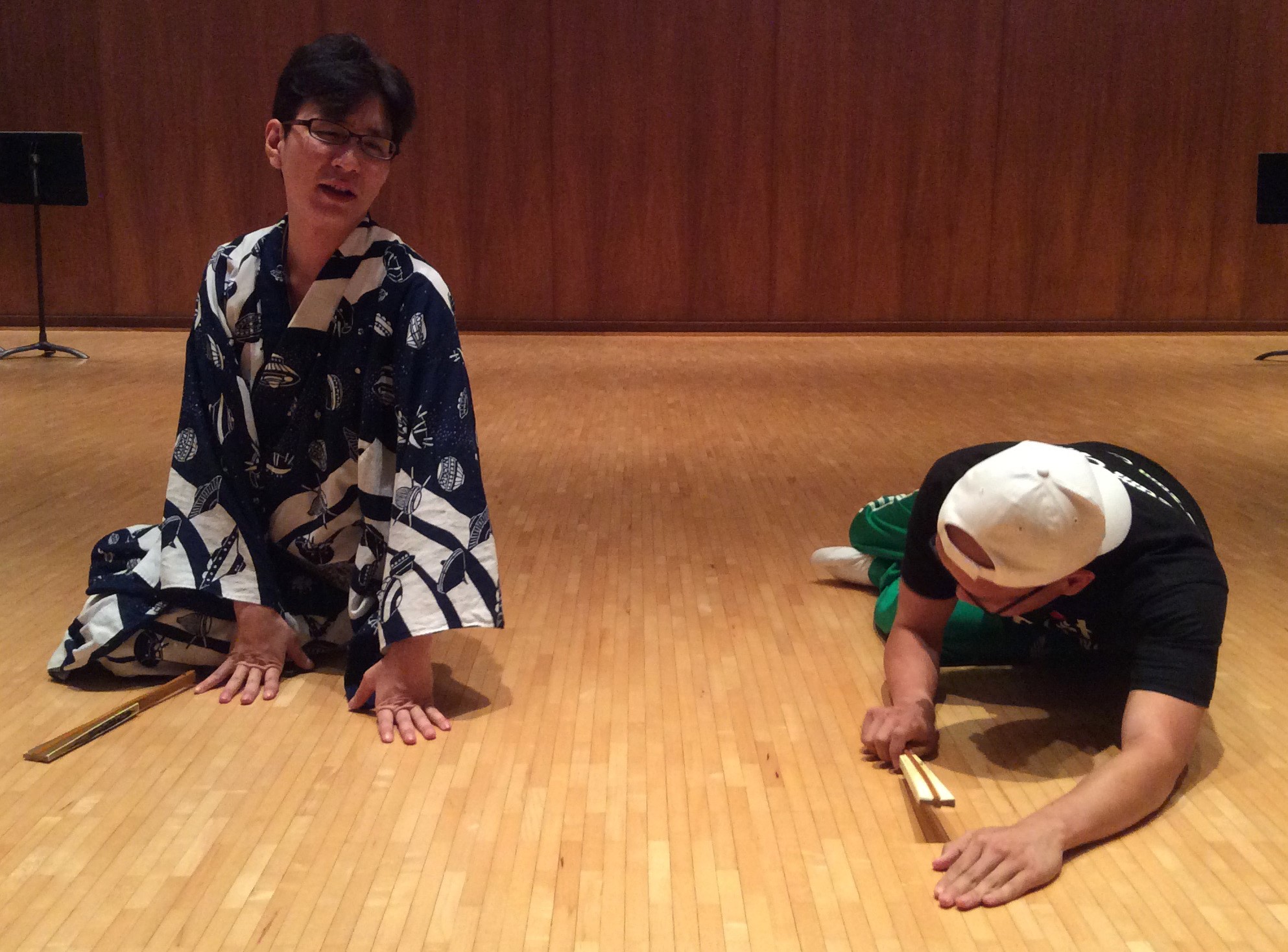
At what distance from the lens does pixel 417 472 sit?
1703 mm

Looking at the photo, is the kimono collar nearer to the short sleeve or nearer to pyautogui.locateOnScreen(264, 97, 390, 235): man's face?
pyautogui.locateOnScreen(264, 97, 390, 235): man's face

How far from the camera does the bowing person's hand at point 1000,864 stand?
49.6 inches

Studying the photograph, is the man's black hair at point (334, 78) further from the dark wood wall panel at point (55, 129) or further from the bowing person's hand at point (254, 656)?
the dark wood wall panel at point (55, 129)

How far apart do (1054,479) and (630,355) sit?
455 cm

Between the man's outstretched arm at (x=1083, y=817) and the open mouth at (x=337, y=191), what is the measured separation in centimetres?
114

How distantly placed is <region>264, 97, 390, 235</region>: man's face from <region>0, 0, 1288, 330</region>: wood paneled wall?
16.1 ft

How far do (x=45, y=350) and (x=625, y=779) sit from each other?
4915mm

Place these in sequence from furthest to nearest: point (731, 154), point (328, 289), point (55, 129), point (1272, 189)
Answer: point (731, 154), point (55, 129), point (1272, 189), point (328, 289)

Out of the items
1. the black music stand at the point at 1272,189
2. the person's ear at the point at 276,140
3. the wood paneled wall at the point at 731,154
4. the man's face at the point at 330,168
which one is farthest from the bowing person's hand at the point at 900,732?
the wood paneled wall at the point at 731,154

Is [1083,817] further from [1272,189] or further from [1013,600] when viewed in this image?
[1272,189]

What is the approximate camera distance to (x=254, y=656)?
1837 millimetres

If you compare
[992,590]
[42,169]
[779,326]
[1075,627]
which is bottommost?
[779,326]

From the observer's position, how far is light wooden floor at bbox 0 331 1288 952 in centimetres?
124

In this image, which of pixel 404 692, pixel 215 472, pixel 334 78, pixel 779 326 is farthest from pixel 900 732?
→ pixel 779 326
